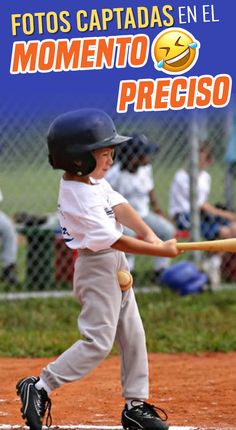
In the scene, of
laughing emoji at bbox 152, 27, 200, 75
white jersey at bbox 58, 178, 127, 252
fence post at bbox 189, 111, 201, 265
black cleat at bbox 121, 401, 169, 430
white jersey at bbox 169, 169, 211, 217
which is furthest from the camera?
white jersey at bbox 169, 169, 211, 217

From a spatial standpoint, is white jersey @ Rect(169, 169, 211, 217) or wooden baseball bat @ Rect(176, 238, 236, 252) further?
white jersey @ Rect(169, 169, 211, 217)

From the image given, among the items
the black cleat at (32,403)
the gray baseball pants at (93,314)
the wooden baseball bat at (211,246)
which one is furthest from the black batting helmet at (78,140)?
the black cleat at (32,403)

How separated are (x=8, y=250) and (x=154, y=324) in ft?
7.55

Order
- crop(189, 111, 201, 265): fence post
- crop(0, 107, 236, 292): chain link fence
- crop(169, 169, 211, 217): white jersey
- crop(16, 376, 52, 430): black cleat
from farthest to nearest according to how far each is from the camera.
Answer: crop(169, 169, 211, 217): white jersey
crop(0, 107, 236, 292): chain link fence
crop(189, 111, 201, 265): fence post
crop(16, 376, 52, 430): black cleat

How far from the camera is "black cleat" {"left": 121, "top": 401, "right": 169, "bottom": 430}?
4.48 meters

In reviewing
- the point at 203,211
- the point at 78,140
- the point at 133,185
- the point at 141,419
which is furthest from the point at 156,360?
the point at 203,211

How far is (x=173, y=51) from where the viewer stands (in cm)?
881

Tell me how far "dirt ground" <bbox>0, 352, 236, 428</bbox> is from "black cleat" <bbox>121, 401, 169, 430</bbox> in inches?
8.1

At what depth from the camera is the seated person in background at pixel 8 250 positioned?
31.6 feet

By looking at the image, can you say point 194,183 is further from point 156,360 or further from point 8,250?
point 156,360

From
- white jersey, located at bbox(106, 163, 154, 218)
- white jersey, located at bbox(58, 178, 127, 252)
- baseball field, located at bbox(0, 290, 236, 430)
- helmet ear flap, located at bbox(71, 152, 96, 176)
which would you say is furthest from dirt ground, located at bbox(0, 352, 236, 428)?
white jersey, located at bbox(106, 163, 154, 218)

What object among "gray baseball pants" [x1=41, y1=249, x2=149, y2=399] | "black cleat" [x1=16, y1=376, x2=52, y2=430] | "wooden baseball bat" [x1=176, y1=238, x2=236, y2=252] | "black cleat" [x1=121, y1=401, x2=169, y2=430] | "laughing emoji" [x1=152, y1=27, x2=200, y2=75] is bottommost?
"black cleat" [x1=121, y1=401, x2=169, y2=430]

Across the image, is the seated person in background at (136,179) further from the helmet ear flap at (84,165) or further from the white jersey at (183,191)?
the helmet ear flap at (84,165)

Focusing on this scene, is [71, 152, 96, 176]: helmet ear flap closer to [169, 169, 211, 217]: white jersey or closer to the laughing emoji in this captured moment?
the laughing emoji
